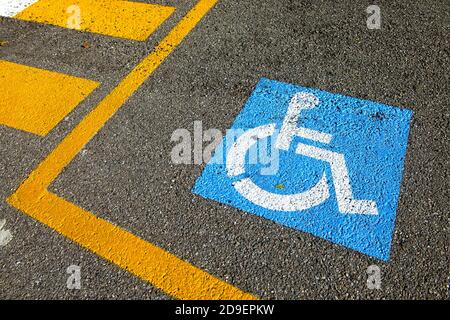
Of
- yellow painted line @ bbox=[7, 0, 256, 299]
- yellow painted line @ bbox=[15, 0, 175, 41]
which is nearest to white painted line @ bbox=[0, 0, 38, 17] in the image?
yellow painted line @ bbox=[15, 0, 175, 41]

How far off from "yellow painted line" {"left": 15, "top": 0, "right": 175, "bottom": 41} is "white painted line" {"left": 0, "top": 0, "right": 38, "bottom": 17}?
7 cm

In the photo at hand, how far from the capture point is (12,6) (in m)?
4.51

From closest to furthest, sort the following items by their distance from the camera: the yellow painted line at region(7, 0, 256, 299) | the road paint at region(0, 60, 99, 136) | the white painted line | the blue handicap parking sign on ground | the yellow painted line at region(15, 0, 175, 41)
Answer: the yellow painted line at region(7, 0, 256, 299)
the blue handicap parking sign on ground
the road paint at region(0, 60, 99, 136)
the yellow painted line at region(15, 0, 175, 41)
the white painted line

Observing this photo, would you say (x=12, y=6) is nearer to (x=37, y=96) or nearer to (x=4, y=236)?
(x=37, y=96)

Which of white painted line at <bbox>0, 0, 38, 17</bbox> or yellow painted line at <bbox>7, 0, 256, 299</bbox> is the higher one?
white painted line at <bbox>0, 0, 38, 17</bbox>

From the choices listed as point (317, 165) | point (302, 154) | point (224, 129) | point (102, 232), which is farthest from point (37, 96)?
point (317, 165)

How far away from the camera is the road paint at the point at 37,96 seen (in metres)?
3.20

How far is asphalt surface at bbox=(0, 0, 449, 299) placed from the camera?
2268 mm

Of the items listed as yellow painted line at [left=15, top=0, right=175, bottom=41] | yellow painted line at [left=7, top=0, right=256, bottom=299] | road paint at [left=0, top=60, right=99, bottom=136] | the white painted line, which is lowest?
yellow painted line at [left=7, top=0, right=256, bottom=299]

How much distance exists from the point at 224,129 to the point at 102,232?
120 centimetres

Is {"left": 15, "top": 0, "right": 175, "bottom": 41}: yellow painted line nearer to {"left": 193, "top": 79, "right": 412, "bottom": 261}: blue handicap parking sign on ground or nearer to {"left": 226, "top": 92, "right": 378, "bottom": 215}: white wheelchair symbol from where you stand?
{"left": 193, "top": 79, "right": 412, "bottom": 261}: blue handicap parking sign on ground

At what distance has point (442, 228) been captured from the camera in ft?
7.89

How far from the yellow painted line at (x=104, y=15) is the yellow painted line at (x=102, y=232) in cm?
112
